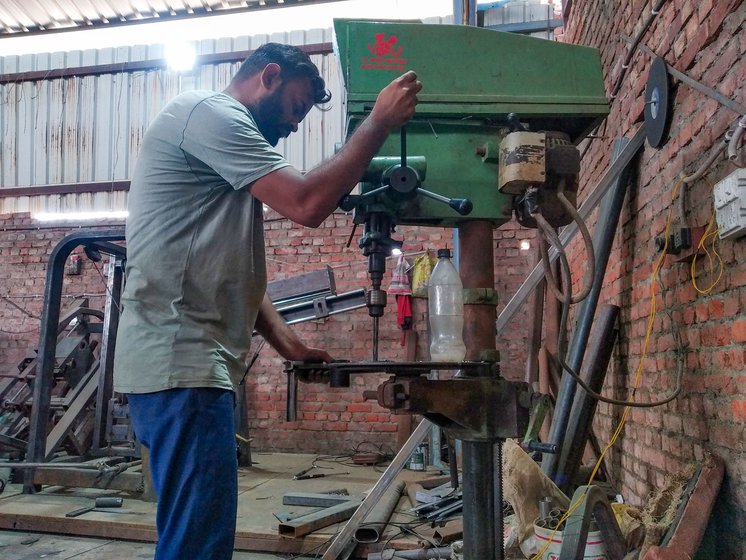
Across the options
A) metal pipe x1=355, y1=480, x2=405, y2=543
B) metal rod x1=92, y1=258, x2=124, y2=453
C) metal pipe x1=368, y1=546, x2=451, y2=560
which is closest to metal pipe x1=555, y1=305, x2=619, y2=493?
metal pipe x1=368, y1=546, x2=451, y2=560

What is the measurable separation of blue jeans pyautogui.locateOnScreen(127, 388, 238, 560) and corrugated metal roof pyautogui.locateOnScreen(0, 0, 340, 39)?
529 centimetres

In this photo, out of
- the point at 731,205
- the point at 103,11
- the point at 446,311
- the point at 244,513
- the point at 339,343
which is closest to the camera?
the point at 731,205

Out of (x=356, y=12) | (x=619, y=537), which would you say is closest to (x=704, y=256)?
(x=619, y=537)

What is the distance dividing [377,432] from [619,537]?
4.00m

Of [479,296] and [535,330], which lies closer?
[479,296]

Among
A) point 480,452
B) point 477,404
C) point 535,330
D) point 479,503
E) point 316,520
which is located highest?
point 535,330

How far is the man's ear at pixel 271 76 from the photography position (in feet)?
4.86

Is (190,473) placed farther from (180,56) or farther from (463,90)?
(180,56)

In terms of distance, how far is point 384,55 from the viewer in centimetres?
149

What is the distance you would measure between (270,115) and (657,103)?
4.48 feet

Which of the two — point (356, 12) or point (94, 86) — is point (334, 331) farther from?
point (94, 86)

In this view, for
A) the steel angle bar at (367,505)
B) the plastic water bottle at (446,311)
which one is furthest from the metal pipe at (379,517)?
the plastic water bottle at (446,311)

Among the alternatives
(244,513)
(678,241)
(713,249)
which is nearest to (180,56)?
(244,513)

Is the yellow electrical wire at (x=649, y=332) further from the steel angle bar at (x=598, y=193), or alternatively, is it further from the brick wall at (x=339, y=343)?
the brick wall at (x=339, y=343)
